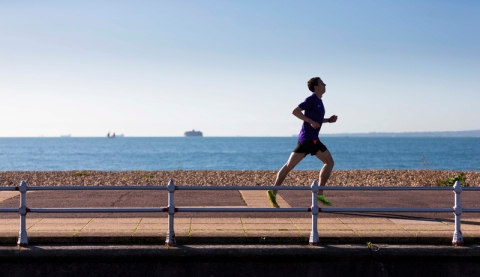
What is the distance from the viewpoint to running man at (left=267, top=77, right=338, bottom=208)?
7633mm

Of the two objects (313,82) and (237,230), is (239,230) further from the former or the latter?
(313,82)

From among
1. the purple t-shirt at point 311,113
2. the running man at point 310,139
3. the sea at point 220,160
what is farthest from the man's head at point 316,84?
the sea at point 220,160

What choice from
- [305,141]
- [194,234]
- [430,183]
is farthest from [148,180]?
[194,234]

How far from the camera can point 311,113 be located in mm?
7746

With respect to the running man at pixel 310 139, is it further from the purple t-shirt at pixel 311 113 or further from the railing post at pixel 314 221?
the railing post at pixel 314 221

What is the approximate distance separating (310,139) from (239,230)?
2.13 meters
